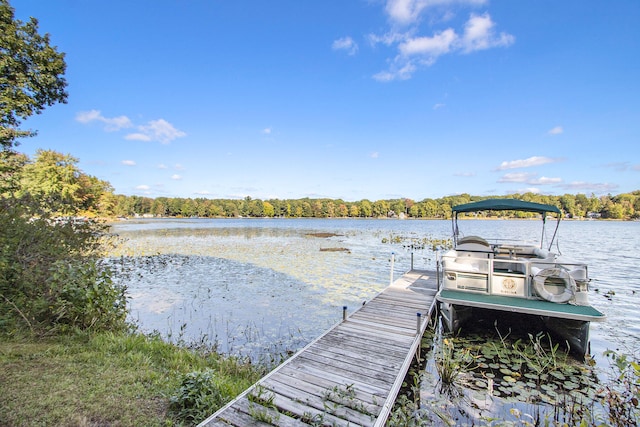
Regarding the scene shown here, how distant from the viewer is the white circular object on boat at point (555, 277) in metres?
6.27

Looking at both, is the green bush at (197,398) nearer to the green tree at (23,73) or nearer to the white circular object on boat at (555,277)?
the white circular object on boat at (555,277)

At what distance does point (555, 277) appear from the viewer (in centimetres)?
641

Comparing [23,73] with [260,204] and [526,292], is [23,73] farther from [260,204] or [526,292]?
[260,204]

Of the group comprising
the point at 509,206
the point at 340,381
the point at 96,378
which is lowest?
the point at 340,381

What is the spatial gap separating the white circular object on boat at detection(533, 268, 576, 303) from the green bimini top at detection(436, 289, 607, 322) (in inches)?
5.1

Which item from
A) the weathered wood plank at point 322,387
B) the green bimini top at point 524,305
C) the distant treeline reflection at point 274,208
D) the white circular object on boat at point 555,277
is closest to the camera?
the weathered wood plank at point 322,387

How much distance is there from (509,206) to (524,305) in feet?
12.1

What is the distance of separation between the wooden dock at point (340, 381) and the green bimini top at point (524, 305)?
92 centimetres

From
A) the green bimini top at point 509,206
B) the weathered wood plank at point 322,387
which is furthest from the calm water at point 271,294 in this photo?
the green bimini top at point 509,206

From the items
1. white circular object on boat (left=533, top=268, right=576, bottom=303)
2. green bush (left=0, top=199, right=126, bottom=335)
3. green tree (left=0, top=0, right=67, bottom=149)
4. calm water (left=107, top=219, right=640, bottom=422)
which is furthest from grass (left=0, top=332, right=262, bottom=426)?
green tree (left=0, top=0, right=67, bottom=149)

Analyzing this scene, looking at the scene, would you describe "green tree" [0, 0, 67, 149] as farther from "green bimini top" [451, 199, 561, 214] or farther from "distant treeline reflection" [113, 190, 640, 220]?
"distant treeline reflection" [113, 190, 640, 220]

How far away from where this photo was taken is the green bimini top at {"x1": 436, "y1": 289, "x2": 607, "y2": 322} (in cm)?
564

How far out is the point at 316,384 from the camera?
13.5 feet

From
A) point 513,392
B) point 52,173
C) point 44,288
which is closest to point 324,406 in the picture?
point 513,392
